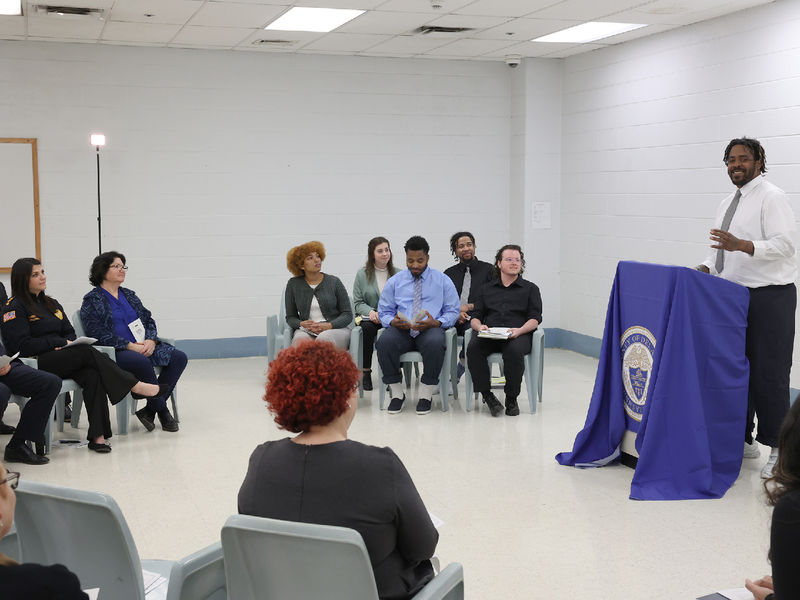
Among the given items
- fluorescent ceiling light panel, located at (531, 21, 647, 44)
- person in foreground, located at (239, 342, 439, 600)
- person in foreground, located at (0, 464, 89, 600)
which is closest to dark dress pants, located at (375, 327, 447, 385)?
fluorescent ceiling light panel, located at (531, 21, 647, 44)

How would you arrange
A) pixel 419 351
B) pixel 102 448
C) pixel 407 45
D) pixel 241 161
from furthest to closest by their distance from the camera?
pixel 241 161 → pixel 407 45 → pixel 419 351 → pixel 102 448

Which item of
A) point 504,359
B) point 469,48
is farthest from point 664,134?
point 504,359

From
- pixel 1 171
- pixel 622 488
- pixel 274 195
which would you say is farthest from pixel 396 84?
pixel 622 488

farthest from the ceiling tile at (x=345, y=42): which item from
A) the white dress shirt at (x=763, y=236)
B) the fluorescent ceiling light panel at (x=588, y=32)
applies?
the white dress shirt at (x=763, y=236)

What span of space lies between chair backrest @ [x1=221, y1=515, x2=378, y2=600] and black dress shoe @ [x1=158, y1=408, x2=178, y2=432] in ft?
12.8

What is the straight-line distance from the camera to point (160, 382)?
19.6 feet

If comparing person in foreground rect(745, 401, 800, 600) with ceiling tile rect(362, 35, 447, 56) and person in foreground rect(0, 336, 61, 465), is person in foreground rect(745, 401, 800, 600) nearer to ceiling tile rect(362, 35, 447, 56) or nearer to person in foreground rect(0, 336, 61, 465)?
person in foreground rect(0, 336, 61, 465)

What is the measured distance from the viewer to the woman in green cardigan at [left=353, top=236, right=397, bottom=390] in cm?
709

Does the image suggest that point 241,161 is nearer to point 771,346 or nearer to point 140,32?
point 140,32

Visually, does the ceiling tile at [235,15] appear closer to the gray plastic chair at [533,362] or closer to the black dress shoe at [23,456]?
the gray plastic chair at [533,362]

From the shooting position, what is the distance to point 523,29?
7258mm

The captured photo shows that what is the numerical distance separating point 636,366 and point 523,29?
3.53m

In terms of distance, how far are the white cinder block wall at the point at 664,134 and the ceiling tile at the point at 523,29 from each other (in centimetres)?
91

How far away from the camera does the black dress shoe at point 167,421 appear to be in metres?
5.91
